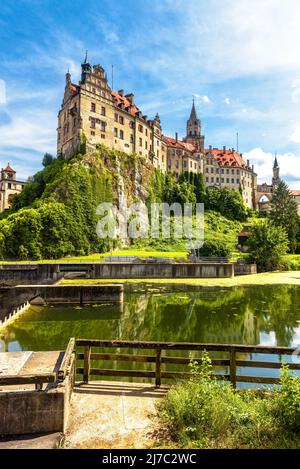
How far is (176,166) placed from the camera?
111750 millimetres

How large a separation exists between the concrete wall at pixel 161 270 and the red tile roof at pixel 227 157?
9122 centimetres

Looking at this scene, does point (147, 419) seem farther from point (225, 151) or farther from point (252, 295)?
point (225, 151)

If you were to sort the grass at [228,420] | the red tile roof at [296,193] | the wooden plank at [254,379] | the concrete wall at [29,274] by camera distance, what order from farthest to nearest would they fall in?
1. the red tile roof at [296,193]
2. the concrete wall at [29,274]
3. the wooden plank at [254,379]
4. the grass at [228,420]

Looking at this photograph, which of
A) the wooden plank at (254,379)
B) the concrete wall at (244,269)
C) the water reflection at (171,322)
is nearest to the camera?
the wooden plank at (254,379)

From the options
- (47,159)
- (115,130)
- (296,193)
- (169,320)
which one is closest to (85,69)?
(115,130)

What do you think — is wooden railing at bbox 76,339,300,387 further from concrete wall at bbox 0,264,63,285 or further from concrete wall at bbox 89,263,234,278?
concrete wall at bbox 89,263,234,278

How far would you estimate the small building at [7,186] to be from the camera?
108 m

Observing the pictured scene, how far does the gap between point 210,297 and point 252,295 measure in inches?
170

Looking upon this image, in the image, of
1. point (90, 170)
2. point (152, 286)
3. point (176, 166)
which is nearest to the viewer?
point (152, 286)

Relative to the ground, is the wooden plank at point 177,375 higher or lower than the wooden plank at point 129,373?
lower

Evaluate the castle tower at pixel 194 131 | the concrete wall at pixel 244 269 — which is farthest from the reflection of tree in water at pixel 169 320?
the castle tower at pixel 194 131

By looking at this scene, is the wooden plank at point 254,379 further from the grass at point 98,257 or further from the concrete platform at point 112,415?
the grass at point 98,257

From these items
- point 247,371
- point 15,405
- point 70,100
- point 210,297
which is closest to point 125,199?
point 70,100

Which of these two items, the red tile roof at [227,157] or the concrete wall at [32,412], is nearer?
the concrete wall at [32,412]
